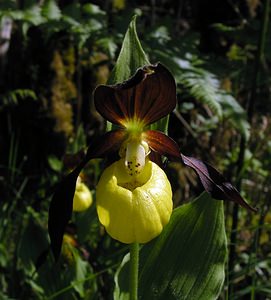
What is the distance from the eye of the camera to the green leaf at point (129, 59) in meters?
1.17

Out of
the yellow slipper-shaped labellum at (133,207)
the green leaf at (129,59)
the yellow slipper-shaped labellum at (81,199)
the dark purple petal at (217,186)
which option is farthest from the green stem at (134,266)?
the yellow slipper-shaped labellum at (81,199)

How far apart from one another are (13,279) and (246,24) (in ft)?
4.00

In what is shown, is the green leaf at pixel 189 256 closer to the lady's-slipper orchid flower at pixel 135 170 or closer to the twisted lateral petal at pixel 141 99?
the lady's-slipper orchid flower at pixel 135 170

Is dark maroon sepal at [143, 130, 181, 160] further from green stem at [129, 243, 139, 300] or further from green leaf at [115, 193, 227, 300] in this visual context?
green stem at [129, 243, 139, 300]

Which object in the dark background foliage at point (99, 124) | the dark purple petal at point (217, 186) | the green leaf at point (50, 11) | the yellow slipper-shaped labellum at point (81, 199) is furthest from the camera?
the green leaf at point (50, 11)

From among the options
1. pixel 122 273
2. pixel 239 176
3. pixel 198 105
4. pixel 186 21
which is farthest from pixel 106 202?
pixel 186 21

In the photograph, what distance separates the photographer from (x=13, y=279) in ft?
5.74

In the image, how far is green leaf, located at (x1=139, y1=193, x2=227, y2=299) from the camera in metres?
1.20

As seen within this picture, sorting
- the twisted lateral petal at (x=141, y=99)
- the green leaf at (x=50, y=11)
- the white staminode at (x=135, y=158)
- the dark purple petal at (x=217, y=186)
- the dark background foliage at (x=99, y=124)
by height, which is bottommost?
the dark background foliage at (x=99, y=124)

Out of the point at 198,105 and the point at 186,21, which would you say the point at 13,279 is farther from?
the point at 186,21

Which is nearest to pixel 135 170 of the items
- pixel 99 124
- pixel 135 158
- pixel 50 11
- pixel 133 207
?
pixel 135 158

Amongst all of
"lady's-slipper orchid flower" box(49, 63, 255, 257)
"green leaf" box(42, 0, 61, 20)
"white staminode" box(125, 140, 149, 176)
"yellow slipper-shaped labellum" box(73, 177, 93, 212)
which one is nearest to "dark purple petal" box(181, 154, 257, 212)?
"lady's-slipper orchid flower" box(49, 63, 255, 257)

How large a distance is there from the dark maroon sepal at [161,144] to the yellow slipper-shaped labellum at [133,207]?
10 centimetres

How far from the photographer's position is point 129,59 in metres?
1.20
